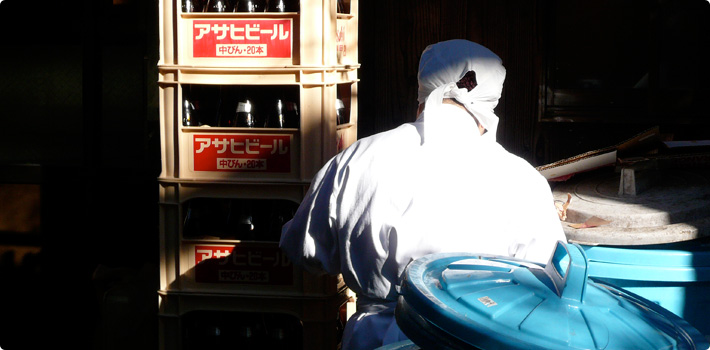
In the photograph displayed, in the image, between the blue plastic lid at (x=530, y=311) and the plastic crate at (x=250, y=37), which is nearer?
the blue plastic lid at (x=530, y=311)

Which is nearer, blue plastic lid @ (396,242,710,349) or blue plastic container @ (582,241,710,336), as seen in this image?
blue plastic lid @ (396,242,710,349)

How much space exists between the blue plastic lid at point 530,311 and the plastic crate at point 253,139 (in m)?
1.72

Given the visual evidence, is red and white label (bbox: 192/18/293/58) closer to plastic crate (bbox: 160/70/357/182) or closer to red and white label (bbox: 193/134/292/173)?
plastic crate (bbox: 160/70/357/182)

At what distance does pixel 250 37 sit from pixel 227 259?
103 centimetres

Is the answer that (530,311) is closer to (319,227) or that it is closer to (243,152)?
(319,227)

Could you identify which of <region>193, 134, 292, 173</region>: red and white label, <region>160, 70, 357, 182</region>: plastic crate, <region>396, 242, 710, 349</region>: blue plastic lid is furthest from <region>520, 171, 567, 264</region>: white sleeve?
<region>193, 134, 292, 173</region>: red and white label

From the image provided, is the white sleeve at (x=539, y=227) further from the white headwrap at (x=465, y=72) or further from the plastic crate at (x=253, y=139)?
the plastic crate at (x=253, y=139)

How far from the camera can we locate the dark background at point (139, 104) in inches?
164

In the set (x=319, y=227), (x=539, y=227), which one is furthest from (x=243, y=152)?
(x=539, y=227)

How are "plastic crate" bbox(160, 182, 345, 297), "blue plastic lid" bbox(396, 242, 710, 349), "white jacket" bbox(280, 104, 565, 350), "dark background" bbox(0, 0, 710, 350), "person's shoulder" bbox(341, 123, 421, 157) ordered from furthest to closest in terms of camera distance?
"dark background" bbox(0, 0, 710, 350) < "plastic crate" bbox(160, 182, 345, 297) < "person's shoulder" bbox(341, 123, 421, 157) < "white jacket" bbox(280, 104, 565, 350) < "blue plastic lid" bbox(396, 242, 710, 349)

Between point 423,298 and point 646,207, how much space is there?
141 cm

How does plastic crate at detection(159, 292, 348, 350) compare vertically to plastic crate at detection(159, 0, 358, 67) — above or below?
below

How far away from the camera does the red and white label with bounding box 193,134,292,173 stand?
3457mm

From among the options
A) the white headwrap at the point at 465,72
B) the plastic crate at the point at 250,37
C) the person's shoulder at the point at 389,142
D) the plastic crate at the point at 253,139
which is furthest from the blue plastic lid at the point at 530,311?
the plastic crate at the point at 250,37
